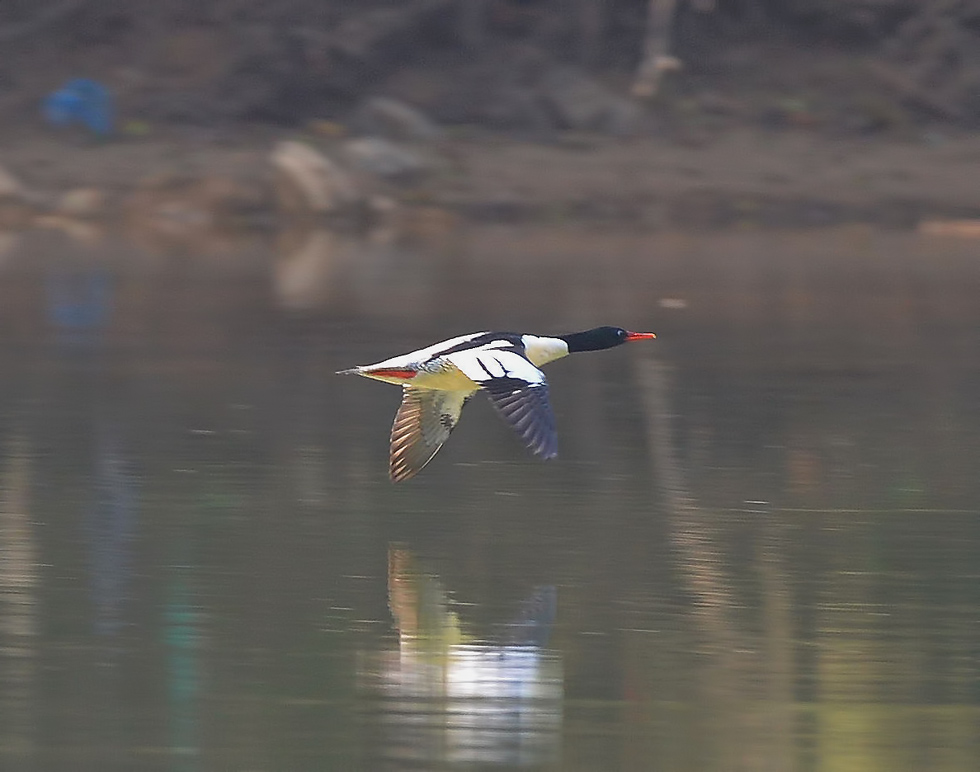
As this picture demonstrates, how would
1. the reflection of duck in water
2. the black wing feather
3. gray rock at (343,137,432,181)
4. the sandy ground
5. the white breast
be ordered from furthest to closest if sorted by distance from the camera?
gray rock at (343,137,432,181)
the sandy ground
the white breast
the black wing feather
the reflection of duck in water

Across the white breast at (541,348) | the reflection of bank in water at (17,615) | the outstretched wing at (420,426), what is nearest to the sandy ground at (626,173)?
the reflection of bank in water at (17,615)

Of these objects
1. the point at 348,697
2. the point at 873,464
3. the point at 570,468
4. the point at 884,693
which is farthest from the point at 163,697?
the point at 873,464

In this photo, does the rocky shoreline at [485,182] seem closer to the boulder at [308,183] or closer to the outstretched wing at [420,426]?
the boulder at [308,183]

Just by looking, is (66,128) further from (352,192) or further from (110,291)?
(110,291)

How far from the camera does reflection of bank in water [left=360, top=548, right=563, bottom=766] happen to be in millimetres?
6098

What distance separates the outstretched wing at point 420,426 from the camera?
8.85 metres

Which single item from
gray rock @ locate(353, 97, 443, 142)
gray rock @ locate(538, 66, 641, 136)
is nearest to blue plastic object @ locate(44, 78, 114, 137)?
gray rock @ locate(353, 97, 443, 142)

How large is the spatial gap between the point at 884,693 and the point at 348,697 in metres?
1.50

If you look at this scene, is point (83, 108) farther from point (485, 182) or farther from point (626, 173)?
point (626, 173)

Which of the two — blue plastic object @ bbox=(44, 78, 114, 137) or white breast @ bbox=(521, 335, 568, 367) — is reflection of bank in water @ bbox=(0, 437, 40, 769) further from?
blue plastic object @ bbox=(44, 78, 114, 137)

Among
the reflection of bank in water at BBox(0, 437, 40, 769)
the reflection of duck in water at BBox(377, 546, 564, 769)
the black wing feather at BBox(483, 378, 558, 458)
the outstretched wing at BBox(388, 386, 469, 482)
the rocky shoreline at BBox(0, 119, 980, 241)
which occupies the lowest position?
the reflection of duck in water at BBox(377, 546, 564, 769)

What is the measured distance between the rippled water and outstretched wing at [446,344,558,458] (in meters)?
0.55

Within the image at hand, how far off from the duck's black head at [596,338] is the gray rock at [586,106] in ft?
63.4

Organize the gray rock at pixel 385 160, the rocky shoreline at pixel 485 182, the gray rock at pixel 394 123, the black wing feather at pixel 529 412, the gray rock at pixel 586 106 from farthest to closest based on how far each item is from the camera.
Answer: the gray rock at pixel 586 106 < the gray rock at pixel 394 123 < the gray rock at pixel 385 160 < the rocky shoreline at pixel 485 182 < the black wing feather at pixel 529 412
